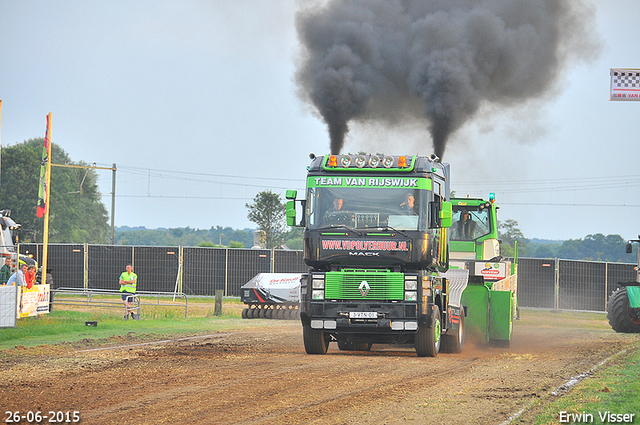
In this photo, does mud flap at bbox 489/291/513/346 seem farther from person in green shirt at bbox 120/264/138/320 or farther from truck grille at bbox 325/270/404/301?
person in green shirt at bbox 120/264/138/320

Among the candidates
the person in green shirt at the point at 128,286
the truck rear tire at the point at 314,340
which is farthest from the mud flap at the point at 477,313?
the person in green shirt at the point at 128,286

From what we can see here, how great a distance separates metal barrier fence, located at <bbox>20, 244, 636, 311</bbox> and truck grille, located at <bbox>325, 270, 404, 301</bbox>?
21909 mm

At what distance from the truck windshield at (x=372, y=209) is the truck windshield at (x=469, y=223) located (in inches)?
283

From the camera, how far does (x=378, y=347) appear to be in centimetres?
1777

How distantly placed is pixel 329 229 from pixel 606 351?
698 cm

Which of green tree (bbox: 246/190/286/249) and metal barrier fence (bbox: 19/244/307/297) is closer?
metal barrier fence (bbox: 19/244/307/297)

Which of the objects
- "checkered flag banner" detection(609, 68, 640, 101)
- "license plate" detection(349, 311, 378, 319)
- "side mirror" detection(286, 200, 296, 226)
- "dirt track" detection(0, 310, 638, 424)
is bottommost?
"dirt track" detection(0, 310, 638, 424)

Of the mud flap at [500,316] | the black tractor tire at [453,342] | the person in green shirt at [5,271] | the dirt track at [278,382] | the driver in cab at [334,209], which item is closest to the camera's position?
the dirt track at [278,382]

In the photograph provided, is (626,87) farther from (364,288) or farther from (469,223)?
(364,288)

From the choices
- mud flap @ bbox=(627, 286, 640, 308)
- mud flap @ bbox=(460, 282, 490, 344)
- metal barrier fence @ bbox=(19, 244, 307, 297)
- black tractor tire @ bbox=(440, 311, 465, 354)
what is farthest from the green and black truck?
metal barrier fence @ bbox=(19, 244, 307, 297)

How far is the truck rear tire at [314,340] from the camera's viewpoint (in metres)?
14.7

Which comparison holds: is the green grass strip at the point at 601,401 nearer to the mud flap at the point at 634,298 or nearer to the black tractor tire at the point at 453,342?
the black tractor tire at the point at 453,342

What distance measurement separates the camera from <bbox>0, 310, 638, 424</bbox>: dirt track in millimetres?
8578

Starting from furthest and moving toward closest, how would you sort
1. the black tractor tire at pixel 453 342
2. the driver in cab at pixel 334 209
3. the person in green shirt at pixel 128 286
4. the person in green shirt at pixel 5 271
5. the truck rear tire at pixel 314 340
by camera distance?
1. the person in green shirt at pixel 5 271
2. the person in green shirt at pixel 128 286
3. the black tractor tire at pixel 453 342
4. the truck rear tire at pixel 314 340
5. the driver in cab at pixel 334 209
